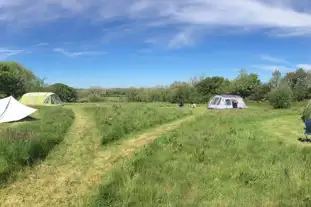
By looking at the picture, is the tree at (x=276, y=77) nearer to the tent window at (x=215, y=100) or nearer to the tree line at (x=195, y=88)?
the tree line at (x=195, y=88)

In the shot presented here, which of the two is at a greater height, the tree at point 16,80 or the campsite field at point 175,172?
the tree at point 16,80

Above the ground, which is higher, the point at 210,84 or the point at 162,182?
the point at 210,84

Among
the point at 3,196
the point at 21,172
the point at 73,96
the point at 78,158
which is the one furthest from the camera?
the point at 73,96

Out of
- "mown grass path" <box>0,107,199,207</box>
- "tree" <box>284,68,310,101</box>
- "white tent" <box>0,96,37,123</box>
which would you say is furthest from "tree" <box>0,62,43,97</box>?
"mown grass path" <box>0,107,199,207</box>

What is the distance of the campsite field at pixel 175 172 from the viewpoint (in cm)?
704

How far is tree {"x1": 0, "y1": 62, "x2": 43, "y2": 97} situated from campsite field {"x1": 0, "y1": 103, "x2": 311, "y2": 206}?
4316cm

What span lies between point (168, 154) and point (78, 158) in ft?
10.7

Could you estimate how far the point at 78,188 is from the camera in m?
8.05

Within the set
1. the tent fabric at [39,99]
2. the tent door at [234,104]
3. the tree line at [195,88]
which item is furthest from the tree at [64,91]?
the tent door at [234,104]

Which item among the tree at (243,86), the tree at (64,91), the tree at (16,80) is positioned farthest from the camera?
the tree at (16,80)

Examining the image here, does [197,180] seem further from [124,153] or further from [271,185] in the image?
[124,153]

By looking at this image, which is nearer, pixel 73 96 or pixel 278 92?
pixel 278 92

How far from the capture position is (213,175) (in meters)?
8.52

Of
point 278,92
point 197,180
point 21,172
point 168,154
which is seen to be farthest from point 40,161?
point 278,92
